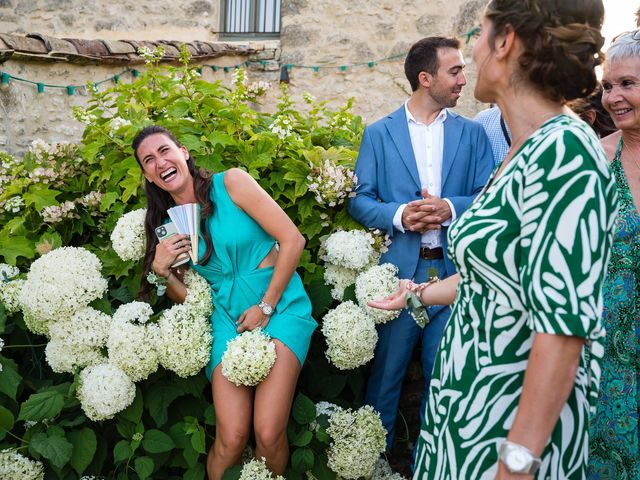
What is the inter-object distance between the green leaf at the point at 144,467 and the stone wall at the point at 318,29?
22.1 feet

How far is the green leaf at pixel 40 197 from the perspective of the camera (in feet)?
12.2

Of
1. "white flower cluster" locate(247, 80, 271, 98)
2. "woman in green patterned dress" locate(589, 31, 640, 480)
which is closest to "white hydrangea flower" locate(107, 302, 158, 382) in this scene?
"white flower cluster" locate(247, 80, 271, 98)

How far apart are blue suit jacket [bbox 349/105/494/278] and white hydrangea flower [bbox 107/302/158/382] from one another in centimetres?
125

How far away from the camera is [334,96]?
934cm

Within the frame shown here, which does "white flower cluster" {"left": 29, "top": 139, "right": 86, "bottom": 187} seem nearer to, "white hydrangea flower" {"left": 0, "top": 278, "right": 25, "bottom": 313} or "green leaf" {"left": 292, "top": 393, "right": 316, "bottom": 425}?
"white hydrangea flower" {"left": 0, "top": 278, "right": 25, "bottom": 313}

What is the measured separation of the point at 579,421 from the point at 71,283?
2.28 m

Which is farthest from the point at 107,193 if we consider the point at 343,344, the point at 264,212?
the point at 343,344

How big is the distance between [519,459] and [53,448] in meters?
2.22

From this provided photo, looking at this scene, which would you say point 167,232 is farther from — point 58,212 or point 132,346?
point 58,212

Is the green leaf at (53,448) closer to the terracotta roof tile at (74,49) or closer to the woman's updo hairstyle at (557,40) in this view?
the woman's updo hairstyle at (557,40)

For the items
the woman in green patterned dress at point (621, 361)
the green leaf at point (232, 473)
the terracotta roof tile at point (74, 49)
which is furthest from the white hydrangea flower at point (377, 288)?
the terracotta roof tile at point (74, 49)

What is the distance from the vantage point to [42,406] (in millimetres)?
2926

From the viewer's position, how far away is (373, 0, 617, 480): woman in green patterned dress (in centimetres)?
138

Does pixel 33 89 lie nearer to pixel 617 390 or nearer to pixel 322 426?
pixel 322 426
